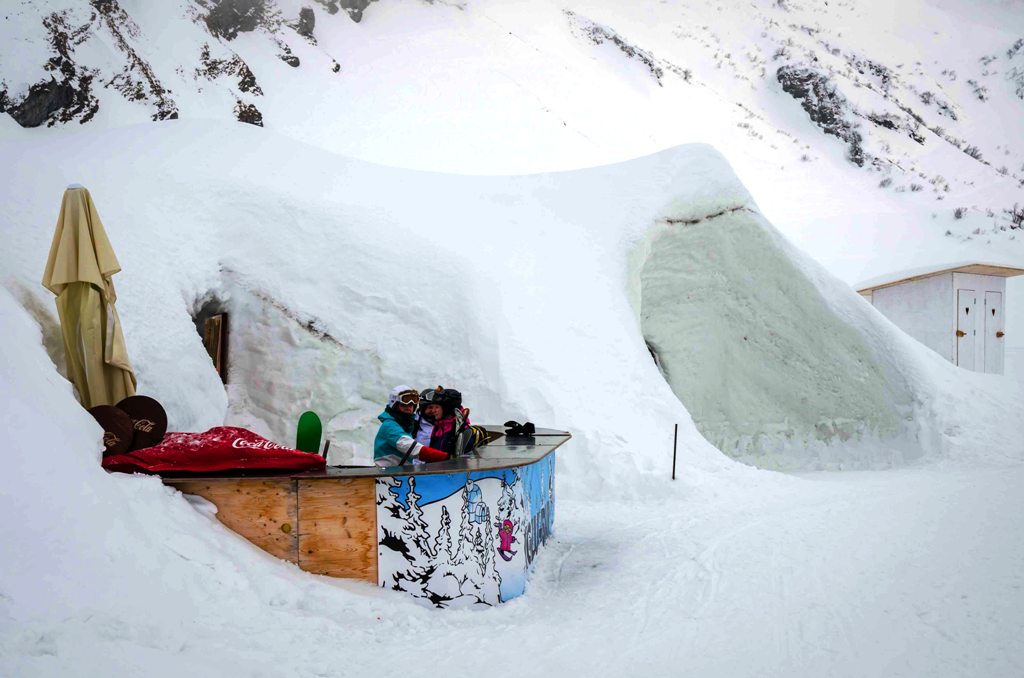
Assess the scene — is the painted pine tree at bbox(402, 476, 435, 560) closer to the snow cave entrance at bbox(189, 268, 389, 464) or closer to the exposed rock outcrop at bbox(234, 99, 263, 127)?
the snow cave entrance at bbox(189, 268, 389, 464)

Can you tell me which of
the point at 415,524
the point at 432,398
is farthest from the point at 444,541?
the point at 432,398

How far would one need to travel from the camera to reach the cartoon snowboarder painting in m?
5.02

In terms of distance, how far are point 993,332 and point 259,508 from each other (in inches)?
641

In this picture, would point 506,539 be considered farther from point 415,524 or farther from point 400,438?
point 400,438

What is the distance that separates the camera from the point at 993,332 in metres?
16.2

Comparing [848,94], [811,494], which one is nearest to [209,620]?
[811,494]

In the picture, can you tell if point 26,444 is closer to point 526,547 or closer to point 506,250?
point 526,547

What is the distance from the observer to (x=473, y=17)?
Answer: 111ft

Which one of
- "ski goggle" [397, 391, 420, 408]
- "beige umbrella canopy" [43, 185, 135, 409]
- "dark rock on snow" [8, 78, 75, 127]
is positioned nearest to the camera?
"beige umbrella canopy" [43, 185, 135, 409]

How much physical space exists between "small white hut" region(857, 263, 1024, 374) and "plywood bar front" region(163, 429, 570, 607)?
1376 cm

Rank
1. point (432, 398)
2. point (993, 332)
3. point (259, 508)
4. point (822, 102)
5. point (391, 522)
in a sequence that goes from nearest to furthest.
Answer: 1. point (259, 508)
2. point (391, 522)
3. point (432, 398)
4. point (993, 332)
5. point (822, 102)

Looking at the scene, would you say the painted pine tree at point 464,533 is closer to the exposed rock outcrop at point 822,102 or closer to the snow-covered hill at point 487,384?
the snow-covered hill at point 487,384

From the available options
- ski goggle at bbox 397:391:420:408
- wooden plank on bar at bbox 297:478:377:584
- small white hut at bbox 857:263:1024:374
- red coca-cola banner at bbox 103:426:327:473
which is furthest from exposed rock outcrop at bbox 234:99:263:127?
wooden plank on bar at bbox 297:478:377:584

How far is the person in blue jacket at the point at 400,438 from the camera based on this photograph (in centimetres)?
511
